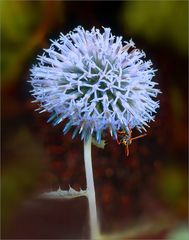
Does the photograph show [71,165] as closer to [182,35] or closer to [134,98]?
[134,98]

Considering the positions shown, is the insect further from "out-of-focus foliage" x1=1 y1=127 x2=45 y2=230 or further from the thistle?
"out-of-focus foliage" x1=1 y1=127 x2=45 y2=230

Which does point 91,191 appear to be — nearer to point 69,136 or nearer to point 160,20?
point 69,136

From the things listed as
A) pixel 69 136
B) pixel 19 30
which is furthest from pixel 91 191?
pixel 19 30

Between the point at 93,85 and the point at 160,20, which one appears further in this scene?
the point at 160,20

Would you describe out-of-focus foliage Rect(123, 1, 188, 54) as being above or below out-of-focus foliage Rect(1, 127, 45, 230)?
above

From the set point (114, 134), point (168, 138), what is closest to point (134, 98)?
point (114, 134)

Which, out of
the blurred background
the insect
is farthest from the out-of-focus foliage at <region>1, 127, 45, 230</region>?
the insect

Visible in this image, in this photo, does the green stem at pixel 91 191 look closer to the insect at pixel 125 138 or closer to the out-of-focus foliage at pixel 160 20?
the insect at pixel 125 138
